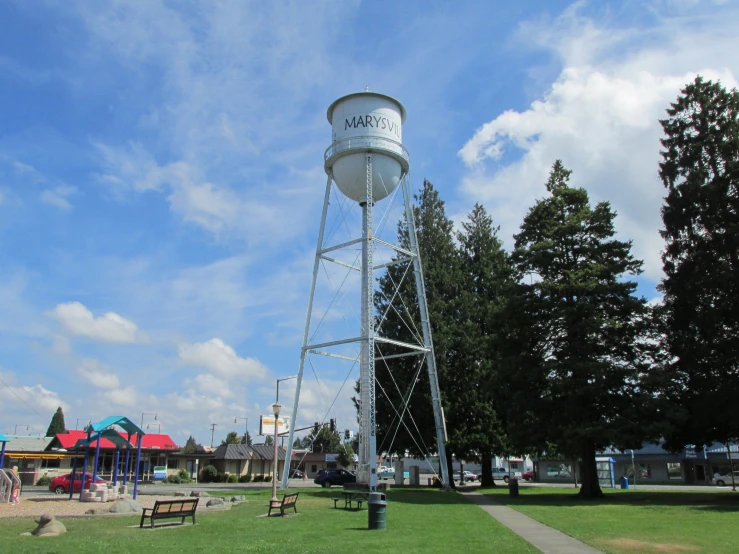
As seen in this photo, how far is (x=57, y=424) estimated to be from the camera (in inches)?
3740

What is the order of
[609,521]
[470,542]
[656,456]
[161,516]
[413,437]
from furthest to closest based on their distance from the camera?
1. [656,456]
2. [413,437]
3. [609,521]
4. [161,516]
5. [470,542]

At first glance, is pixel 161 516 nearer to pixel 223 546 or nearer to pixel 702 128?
pixel 223 546

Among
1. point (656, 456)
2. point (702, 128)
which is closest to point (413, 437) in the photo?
point (702, 128)

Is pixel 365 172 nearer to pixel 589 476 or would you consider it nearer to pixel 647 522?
pixel 589 476

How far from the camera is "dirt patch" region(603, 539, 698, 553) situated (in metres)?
11.5

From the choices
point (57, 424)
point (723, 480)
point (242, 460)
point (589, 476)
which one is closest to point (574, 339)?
point (589, 476)

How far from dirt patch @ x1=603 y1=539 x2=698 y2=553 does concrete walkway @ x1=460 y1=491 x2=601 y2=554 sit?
25.7 inches

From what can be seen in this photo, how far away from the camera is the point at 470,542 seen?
41.2 ft

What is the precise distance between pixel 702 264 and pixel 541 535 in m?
19.9

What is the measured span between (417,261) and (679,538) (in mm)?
A: 23404

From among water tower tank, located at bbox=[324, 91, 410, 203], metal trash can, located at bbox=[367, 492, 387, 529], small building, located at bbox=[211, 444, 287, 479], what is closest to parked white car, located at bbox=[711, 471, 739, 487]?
small building, located at bbox=[211, 444, 287, 479]

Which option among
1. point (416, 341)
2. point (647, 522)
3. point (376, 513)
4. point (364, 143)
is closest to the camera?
point (376, 513)

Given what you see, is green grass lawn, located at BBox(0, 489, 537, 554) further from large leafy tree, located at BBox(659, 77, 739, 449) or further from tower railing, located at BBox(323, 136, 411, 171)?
tower railing, located at BBox(323, 136, 411, 171)

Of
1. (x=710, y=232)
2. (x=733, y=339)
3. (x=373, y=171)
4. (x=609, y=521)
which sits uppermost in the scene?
(x=373, y=171)
